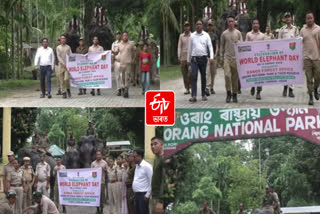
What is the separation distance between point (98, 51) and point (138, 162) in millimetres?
4154

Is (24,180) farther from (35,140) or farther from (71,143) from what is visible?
(71,143)

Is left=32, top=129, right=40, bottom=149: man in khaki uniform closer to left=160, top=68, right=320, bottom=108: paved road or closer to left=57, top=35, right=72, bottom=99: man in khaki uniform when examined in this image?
left=57, top=35, right=72, bottom=99: man in khaki uniform

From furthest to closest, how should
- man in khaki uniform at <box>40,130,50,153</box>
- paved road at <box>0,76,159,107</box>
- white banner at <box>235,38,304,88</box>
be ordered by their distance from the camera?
paved road at <box>0,76,159,107</box>, man in khaki uniform at <box>40,130,50,153</box>, white banner at <box>235,38,304,88</box>

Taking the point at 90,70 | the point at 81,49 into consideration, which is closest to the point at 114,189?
the point at 90,70

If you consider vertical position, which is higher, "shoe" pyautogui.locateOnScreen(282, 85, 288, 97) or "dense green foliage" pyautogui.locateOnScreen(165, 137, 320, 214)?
"shoe" pyautogui.locateOnScreen(282, 85, 288, 97)

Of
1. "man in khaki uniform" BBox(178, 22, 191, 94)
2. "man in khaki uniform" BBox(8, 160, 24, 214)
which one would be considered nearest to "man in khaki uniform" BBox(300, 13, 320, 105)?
"man in khaki uniform" BBox(178, 22, 191, 94)

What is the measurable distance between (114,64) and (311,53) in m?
4.32

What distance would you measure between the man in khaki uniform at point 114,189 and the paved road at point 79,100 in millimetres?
1580

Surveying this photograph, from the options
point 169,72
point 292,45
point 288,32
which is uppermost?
point 288,32

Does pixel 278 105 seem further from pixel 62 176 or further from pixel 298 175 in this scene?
pixel 62 176

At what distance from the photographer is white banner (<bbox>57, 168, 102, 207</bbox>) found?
41.9ft

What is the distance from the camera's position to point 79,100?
14.2 meters

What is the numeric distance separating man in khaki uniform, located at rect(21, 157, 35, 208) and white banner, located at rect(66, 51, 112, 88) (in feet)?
7.78

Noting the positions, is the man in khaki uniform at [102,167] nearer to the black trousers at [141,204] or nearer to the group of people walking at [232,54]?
the black trousers at [141,204]
